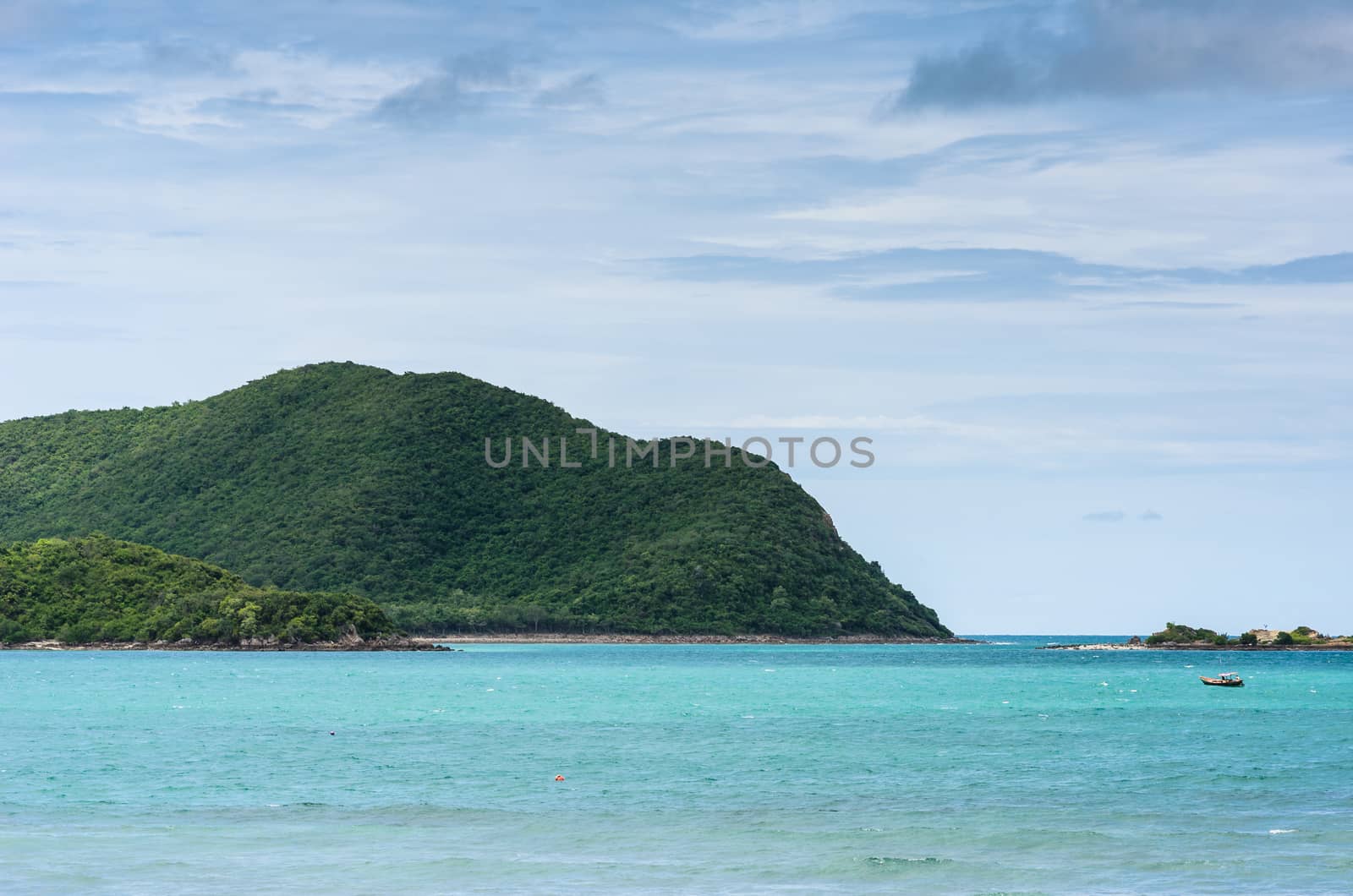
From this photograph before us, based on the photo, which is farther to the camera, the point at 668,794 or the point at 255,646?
the point at 255,646

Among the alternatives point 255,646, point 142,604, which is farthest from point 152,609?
point 255,646

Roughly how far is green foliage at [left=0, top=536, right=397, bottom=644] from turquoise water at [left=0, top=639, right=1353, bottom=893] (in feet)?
280

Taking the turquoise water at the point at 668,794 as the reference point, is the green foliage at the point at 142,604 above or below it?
above

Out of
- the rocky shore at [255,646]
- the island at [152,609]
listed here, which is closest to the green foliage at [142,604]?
the island at [152,609]

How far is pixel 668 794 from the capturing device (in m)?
40.3

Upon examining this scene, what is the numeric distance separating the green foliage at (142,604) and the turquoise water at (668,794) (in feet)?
280

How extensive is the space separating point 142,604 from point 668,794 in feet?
481

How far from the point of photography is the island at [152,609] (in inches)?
6585

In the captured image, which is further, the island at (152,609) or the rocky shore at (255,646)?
the island at (152,609)

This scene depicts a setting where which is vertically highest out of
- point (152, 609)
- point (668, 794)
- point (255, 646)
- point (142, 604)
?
point (142, 604)

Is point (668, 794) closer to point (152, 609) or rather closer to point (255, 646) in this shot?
point (255, 646)

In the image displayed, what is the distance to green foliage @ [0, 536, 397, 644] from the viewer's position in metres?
168

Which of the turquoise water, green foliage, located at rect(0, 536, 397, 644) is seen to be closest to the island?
green foliage, located at rect(0, 536, 397, 644)

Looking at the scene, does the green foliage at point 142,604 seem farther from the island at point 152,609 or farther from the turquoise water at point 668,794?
the turquoise water at point 668,794
